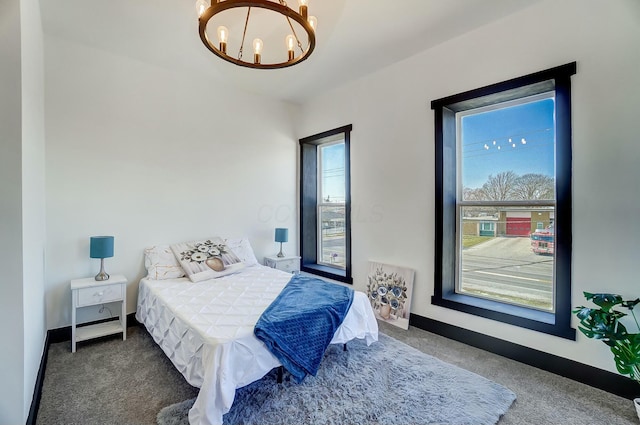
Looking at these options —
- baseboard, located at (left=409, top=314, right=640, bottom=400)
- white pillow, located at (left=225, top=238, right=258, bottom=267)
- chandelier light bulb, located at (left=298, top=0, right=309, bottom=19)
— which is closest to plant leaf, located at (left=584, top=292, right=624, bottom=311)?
baseboard, located at (left=409, top=314, right=640, bottom=400)

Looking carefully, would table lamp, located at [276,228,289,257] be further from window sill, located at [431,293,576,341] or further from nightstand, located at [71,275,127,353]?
window sill, located at [431,293,576,341]

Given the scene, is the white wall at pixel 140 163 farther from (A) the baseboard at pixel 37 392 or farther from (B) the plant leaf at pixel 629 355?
(B) the plant leaf at pixel 629 355

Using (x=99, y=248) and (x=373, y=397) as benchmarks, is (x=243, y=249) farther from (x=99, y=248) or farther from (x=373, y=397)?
(x=373, y=397)

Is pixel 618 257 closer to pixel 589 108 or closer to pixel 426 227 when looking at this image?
pixel 589 108

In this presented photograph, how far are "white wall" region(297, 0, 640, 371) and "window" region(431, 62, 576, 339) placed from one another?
0.08m

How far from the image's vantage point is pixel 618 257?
6.62 ft

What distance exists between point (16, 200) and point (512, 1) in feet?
11.7

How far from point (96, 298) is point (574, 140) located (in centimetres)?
425

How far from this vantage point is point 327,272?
4.16 metres

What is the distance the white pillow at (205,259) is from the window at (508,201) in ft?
7.43

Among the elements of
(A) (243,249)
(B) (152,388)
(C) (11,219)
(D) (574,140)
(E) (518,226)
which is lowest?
(B) (152,388)

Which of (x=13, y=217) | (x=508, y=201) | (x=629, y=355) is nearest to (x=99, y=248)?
(x=13, y=217)

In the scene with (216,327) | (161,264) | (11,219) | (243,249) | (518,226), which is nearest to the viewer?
(11,219)

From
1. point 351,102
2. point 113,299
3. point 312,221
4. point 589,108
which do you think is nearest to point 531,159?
point 589,108
